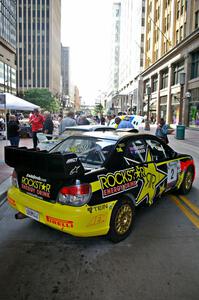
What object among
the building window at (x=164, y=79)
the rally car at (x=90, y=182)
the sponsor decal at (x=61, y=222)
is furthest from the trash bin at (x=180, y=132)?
the building window at (x=164, y=79)

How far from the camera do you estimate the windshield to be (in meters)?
4.29

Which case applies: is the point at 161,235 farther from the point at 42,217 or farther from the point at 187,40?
the point at 187,40

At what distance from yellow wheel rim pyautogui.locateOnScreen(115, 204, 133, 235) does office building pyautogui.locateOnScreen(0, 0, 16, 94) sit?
5711 centimetres

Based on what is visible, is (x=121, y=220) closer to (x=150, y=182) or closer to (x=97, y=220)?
(x=97, y=220)

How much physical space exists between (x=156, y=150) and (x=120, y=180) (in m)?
1.58

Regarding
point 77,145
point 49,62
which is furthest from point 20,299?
point 49,62

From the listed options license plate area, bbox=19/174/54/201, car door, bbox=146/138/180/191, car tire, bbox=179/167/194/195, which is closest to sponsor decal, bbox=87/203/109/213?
license plate area, bbox=19/174/54/201

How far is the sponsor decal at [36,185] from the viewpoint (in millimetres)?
3713

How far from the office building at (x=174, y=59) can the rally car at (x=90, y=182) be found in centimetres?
1706

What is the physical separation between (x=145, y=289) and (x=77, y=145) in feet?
8.90

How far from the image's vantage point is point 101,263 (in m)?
3.38

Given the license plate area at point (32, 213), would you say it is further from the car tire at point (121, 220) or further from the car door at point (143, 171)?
the car door at point (143, 171)

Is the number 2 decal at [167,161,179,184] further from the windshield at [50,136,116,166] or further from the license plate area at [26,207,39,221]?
the license plate area at [26,207,39,221]

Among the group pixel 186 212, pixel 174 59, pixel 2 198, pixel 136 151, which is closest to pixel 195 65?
pixel 174 59
